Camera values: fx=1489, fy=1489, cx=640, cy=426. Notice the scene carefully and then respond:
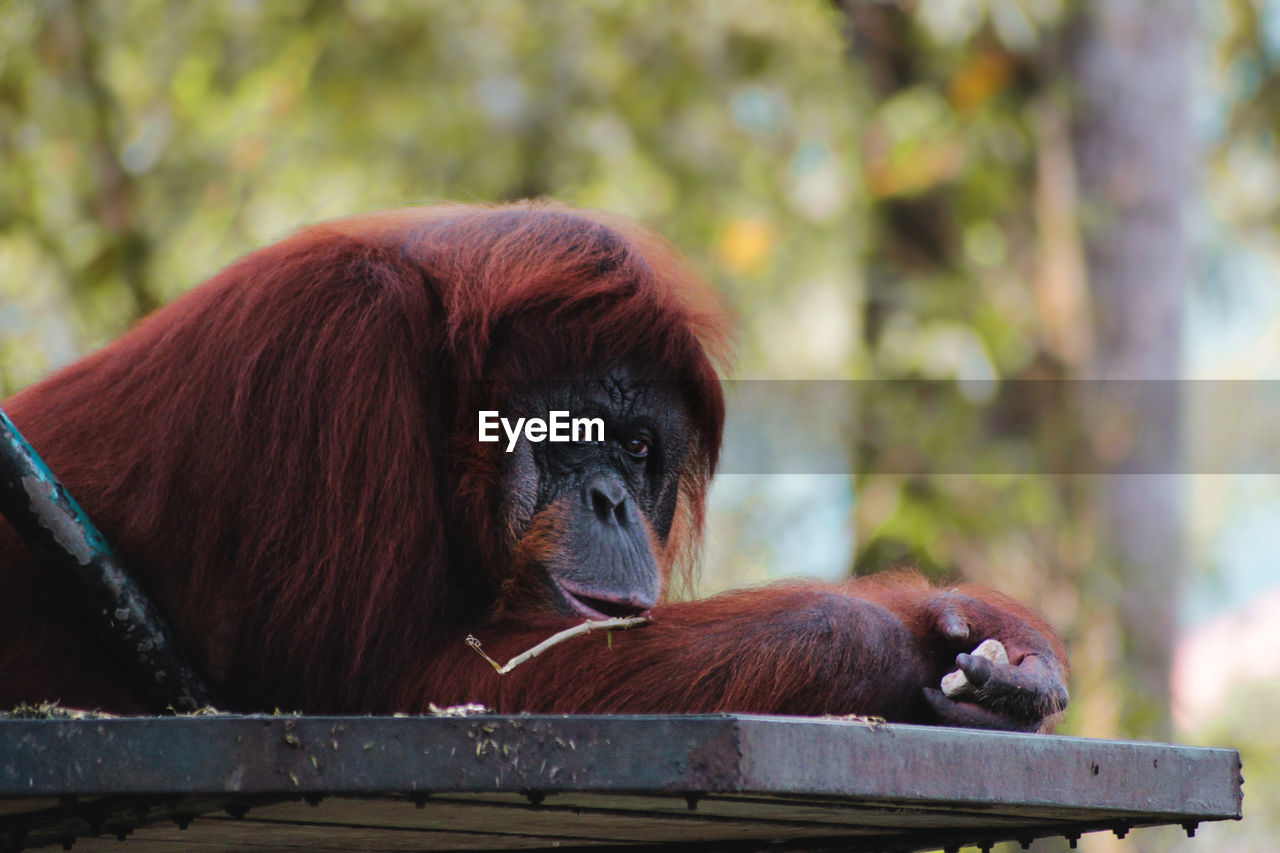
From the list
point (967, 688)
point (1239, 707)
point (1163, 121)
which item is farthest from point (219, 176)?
point (1239, 707)

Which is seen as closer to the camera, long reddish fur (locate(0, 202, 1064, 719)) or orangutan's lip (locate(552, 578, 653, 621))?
long reddish fur (locate(0, 202, 1064, 719))

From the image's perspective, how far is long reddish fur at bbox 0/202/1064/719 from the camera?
279 centimetres

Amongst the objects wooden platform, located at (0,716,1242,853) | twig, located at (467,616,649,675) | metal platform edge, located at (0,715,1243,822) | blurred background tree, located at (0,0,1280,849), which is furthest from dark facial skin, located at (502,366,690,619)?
blurred background tree, located at (0,0,1280,849)

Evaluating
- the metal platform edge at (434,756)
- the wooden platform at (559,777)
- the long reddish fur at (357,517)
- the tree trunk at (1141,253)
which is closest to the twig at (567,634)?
the long reddish fur at (357,517)

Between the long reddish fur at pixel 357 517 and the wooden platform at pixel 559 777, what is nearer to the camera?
the wooden platform at pixel 559 777

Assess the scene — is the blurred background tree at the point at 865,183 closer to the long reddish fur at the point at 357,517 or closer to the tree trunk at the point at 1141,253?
the tree trunk at the point at 1141,253

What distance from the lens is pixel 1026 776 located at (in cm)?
212

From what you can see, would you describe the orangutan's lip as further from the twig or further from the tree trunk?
the tree trunk

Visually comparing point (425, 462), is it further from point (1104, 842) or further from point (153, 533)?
point (1104, 842)

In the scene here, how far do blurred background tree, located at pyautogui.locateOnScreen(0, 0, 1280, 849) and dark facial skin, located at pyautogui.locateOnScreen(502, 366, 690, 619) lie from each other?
13.5ft

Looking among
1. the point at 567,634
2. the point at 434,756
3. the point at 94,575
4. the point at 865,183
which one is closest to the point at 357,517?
the point at 567,634

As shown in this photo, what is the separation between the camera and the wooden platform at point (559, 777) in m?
1.80

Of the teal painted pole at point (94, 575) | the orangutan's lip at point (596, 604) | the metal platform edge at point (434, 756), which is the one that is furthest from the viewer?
the orangutan's lip at point (596, 604)

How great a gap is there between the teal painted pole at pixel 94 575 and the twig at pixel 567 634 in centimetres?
51
